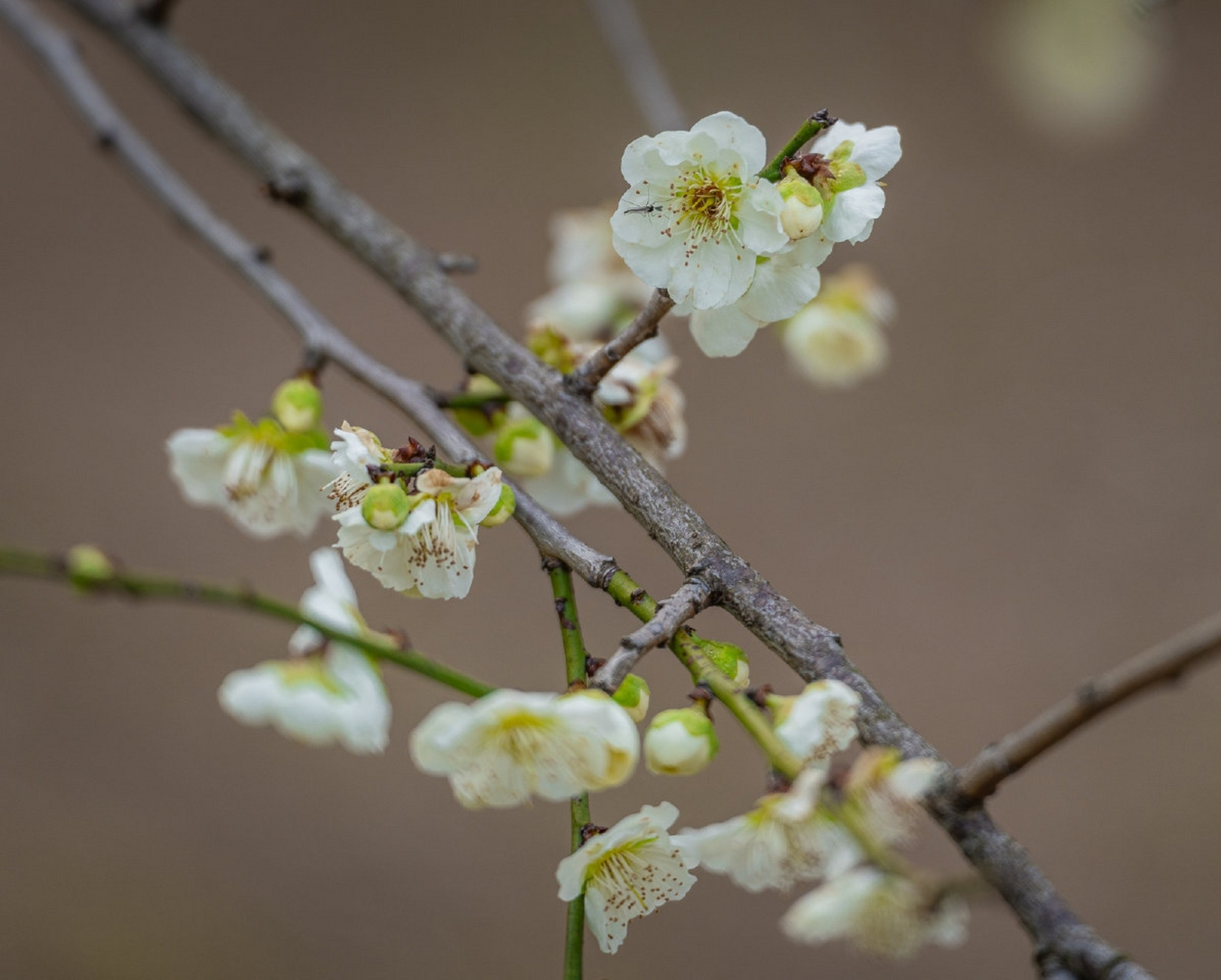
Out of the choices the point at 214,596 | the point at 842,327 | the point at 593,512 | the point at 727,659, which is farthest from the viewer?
the point at 593,512

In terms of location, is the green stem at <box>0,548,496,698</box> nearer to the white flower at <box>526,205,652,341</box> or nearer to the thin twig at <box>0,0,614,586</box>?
the thin twig at <box>0,0,614,586</box>

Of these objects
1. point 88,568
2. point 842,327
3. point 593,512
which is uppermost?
point 593,512

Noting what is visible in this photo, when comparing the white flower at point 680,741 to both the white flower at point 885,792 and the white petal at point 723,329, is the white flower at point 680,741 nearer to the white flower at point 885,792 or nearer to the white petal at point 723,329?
the white flower at point 885,792

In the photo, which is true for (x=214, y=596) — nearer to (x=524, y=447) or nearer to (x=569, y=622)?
(x=569, y=622)

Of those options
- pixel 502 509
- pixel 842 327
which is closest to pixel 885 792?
pixel 502 509

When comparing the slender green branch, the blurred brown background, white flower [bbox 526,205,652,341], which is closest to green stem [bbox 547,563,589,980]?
the slender green branch
